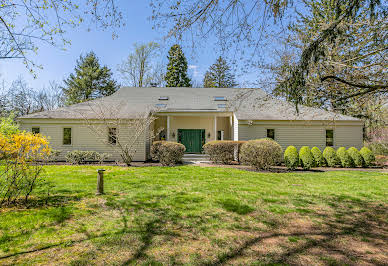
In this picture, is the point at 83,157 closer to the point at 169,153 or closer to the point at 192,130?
the point at 169,153

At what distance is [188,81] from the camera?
31.2 meters

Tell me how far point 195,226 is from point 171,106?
13172mm

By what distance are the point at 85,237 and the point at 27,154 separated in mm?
2785

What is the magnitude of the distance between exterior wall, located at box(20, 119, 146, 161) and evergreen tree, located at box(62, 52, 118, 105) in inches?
658

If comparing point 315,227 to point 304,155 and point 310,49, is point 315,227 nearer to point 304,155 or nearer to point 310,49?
point 310,49

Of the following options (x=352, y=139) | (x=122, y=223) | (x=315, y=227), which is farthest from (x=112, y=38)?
(x=352, y=139)

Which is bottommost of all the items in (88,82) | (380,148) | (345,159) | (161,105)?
(345,159)

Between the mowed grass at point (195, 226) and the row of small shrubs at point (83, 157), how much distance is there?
20.8ft

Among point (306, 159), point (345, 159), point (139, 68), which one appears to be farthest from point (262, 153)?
point (139, 68)

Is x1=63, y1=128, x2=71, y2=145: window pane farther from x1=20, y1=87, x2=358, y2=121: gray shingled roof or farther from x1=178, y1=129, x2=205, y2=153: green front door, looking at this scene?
x1=178, y1=129, x2=205, y2=153: green front door

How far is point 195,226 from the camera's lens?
3.69 metres

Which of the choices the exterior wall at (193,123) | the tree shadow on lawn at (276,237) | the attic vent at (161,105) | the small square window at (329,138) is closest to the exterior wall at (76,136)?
the attic vent at (161,105)

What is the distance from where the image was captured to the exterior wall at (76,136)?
13.5m

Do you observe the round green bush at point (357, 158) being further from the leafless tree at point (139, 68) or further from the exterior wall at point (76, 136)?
the leafless tree at point (139, 68)
